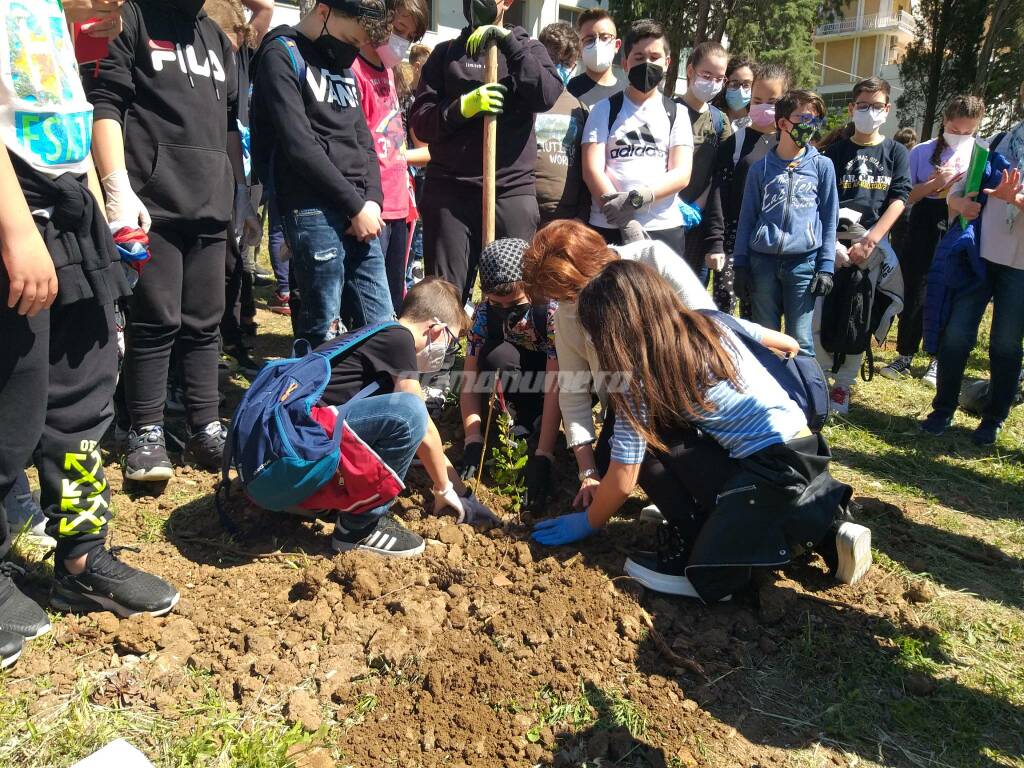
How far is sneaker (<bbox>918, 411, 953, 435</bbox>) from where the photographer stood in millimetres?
5027

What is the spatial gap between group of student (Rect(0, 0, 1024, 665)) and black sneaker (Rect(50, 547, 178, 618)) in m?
0.01

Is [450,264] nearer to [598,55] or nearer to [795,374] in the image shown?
[795,374]

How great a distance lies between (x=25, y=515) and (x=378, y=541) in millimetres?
1267

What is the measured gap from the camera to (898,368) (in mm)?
6246

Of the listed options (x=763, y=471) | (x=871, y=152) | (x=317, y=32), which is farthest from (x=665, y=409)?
(x=871, y=152)

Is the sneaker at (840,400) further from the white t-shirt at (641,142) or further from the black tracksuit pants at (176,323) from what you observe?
the black tracksuit pants at (176,323)

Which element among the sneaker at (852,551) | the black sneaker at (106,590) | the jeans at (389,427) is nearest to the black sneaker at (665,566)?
the sneaker at (852,551)

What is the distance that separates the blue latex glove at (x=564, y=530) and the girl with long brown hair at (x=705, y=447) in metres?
0.17

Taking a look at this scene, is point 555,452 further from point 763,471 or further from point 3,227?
point 3,227

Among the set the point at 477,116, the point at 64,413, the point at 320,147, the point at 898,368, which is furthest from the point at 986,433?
the point at 64,413

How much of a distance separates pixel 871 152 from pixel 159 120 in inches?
176

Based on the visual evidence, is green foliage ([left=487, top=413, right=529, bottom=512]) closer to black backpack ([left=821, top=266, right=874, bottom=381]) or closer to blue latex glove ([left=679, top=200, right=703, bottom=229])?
blue latex glove ([left=679, top=200, right=703, bottom=229])

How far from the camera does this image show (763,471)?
2711 millimetres

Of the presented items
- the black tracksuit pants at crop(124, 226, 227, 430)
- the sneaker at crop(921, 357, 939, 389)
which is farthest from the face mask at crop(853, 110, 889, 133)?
the black tracksuit pants at crop(124, 226, 227, 430)
